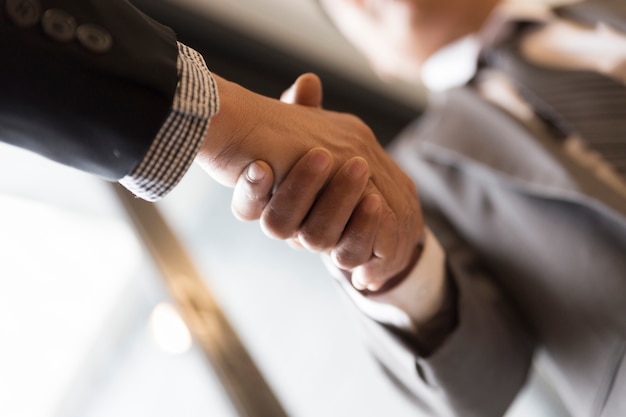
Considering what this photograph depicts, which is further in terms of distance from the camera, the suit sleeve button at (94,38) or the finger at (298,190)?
the finger at (298,190)

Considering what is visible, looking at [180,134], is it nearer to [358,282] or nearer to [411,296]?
[358,282]

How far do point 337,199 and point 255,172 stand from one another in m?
0.06

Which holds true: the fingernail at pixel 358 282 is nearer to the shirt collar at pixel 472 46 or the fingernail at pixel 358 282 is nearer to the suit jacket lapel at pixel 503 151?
the suit jacket lapel at pixel 503 151

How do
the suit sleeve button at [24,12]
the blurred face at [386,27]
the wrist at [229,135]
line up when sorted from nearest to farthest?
the suit sleeve button at [24,12] → the wrist at [229,135] → the blurred face at [386,27]

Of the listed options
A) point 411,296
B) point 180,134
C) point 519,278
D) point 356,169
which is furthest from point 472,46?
point 180,134

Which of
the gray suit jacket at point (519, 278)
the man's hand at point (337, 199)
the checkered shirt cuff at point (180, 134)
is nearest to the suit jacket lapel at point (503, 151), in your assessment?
the gray suit jacket at point (519, 278)

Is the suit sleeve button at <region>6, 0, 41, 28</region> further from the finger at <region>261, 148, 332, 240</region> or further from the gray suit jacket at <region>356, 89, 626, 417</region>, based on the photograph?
the gray suit jacket at <region>356, 89, 626, 417</region>

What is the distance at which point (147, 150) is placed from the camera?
1.13 feet

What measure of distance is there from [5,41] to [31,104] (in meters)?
0.03

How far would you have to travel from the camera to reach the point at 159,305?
854 millimetres

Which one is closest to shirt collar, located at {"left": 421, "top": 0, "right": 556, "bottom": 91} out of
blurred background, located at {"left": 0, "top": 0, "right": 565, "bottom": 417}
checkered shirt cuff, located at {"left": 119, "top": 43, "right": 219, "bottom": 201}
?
blurred background, located at {"left": 0, "top": 0, "right": 565, "bottom": 417}

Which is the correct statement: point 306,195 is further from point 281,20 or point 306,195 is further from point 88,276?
point 281,20

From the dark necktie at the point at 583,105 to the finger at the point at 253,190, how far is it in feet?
1.58

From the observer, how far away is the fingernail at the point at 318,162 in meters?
0.42
